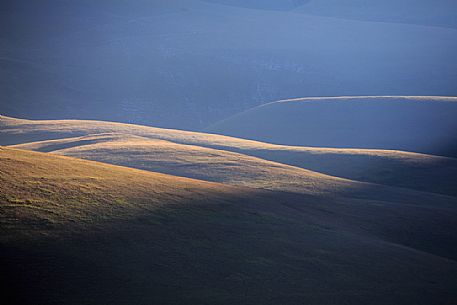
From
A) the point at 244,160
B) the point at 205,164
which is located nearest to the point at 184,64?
the point at 244,160

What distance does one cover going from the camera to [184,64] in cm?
16000

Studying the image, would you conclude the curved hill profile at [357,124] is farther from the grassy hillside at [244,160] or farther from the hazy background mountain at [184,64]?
the hazy background mountain at [184,64]

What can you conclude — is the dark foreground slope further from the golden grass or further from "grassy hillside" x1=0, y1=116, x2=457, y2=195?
"grassy hillside" x1=0, y1=116, x2=457, y2=195

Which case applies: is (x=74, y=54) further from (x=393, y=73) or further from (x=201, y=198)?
(x=201, y=198)

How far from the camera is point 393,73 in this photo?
6486 inches

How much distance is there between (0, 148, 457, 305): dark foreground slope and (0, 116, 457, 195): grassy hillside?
11.8 meters

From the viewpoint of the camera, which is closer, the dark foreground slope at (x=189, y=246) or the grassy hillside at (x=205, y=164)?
the dark foreground slope at (x=189, y=246)

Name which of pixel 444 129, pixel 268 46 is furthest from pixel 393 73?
pixel 444 129

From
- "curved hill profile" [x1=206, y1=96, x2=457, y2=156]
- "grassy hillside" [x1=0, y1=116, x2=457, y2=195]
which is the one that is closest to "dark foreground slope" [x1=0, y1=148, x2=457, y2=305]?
"grassy hillside" [x1=0, y1=116, x2=457, y2=195]

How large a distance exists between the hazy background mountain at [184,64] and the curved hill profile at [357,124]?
24.7 meters

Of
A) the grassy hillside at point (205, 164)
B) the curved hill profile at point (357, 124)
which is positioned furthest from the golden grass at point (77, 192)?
the curved hill profile at point (357, 124)

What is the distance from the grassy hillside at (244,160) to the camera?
175ft

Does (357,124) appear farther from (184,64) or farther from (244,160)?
(184,64)

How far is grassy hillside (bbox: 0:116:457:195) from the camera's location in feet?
175
